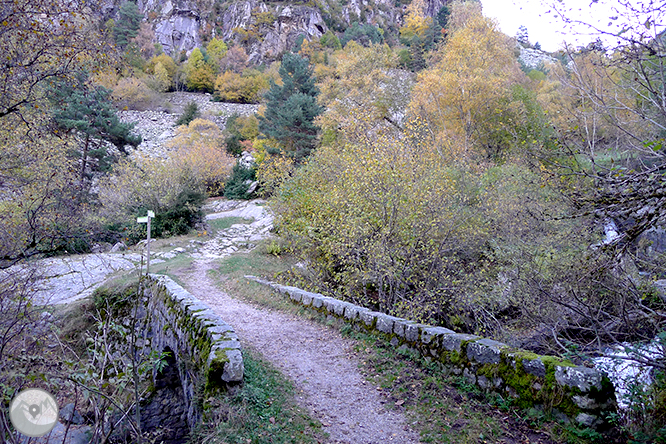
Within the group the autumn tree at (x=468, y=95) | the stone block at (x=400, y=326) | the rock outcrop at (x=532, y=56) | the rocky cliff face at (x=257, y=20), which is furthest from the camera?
the rock outcrop at (x=532, y=56)

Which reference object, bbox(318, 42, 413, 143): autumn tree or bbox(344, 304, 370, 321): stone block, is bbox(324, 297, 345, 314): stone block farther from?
bbox(318, 42, 413, 143): autumn tree

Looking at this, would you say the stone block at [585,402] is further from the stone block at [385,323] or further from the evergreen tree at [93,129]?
the evergreen tree at [93,129]

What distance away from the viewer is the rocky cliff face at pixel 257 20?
5881cm

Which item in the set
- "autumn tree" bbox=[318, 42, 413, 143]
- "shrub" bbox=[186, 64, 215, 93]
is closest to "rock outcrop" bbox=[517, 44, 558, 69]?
"autumn tree" bbox=[318, 42, 413, 143]

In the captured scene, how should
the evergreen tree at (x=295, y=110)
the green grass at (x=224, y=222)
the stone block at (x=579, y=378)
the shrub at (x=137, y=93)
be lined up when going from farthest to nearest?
the shrub at (x=137, y=93) < the evergreen tree at (x=295, y=110) < the green grass at (x=224, y=222) < the stone block at (x=579, y=378)

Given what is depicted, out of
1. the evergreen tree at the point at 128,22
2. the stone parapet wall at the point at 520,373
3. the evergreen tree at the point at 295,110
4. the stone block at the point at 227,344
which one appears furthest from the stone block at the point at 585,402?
the evergreen tree at the point at 128,22

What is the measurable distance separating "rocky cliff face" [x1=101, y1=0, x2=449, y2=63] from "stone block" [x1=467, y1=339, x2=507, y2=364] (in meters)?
60.8

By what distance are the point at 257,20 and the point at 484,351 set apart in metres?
67.9

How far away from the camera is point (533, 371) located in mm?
3863

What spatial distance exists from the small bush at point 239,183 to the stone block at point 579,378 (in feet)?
84.0

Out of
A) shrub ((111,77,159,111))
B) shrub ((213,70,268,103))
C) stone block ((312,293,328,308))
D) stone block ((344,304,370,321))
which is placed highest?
shrub ((213,70,268,103))

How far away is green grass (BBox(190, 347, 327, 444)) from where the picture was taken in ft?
12.3

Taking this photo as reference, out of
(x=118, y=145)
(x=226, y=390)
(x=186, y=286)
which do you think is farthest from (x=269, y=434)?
(x=118, y=145)

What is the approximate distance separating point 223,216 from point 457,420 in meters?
22.1
